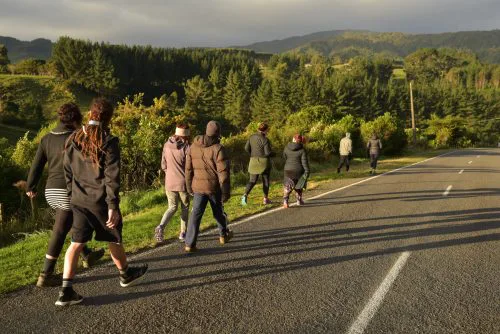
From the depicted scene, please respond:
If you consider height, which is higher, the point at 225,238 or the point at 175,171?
the point at 175,171

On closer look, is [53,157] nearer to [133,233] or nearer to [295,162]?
[133,233]

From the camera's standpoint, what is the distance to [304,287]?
15.4 feet

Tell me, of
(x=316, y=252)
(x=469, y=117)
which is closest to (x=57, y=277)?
(x=316, y=252)

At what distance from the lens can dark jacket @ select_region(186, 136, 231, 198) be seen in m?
5.89

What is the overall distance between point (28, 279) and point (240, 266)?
8.74 feet

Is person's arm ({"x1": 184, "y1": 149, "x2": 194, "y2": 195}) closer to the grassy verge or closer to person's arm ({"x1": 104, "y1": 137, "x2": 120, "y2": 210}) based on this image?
the grassy verge

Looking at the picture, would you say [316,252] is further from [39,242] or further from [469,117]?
[469,117]

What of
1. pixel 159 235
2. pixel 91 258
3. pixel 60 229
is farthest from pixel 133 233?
pixel 60 229

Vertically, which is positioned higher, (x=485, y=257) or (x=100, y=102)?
(x=100, y=102)

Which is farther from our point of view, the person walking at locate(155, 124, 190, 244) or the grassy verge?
the person walking at locate(155, 124, 190, 244)

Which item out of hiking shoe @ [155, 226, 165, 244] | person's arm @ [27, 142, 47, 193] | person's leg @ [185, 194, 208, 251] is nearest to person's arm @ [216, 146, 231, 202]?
person's leg @ [185, 194, 208, 251]

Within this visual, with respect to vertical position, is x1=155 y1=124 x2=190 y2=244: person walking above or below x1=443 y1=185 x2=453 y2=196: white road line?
above

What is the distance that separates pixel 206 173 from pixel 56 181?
2038 millimetres

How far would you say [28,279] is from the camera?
5.05m
